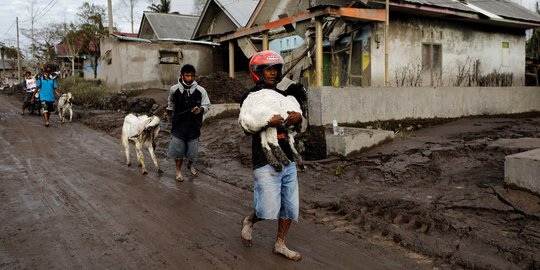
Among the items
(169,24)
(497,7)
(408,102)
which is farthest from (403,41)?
(169,24)

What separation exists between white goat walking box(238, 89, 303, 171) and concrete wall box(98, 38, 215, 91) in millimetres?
16691

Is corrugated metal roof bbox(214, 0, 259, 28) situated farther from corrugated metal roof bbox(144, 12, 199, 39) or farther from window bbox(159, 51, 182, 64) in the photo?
corrugated metal roof bbox(144, 12, 199, 39)

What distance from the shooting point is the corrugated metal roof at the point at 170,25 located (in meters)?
30.2

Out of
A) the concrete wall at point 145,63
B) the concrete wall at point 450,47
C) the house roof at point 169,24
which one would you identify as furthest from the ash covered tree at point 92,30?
the concrete wall at point 450,47

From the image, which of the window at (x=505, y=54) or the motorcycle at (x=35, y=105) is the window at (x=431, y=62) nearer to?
the window at (x=505, y=54)

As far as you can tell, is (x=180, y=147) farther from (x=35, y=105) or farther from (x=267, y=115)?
(x=35, y=105)

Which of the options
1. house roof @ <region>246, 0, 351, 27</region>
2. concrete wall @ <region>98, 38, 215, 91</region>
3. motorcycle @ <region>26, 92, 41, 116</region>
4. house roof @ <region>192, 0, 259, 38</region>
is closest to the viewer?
motorcycle @ <region>26, 92, 41, 116</region>

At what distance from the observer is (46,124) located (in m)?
13.2

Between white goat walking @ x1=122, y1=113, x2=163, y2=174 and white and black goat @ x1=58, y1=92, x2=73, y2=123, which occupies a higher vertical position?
white and black goat @ x1=58, y1=92, x2=73, y2=123

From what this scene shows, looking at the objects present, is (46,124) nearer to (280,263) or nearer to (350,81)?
(350,81)

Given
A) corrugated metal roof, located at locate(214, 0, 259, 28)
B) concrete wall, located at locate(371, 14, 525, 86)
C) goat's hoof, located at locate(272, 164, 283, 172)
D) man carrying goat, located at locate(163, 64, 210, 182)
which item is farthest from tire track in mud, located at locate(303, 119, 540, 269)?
corrugated metal roof, located at locate(214, 0, 259, 28)

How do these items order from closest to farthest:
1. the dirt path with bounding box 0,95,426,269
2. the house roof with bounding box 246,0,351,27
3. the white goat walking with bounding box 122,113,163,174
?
the dirt path with bounding box 0,95,426,269
the white goat walking with bounding box 122,113,163,174
the house roof with bounding box 246,0,351,27

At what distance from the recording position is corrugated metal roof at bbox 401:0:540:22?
1372cm

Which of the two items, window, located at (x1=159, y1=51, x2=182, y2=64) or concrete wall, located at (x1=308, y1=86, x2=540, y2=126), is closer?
concrete wall, located at (x1=308, y1=86, x2=540, y2=126)
